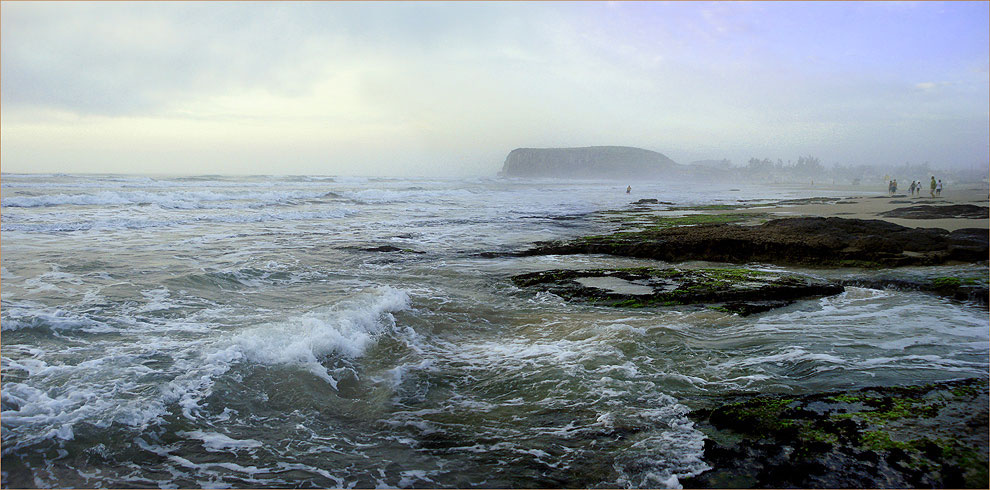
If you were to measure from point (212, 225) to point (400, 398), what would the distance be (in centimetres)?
1872

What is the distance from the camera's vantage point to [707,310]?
774 cm

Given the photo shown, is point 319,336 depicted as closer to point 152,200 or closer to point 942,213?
point 942,213

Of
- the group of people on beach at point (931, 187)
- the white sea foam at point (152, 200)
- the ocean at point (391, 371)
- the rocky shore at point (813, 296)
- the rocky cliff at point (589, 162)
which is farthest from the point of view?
the rocky cliff at point (589, 162)

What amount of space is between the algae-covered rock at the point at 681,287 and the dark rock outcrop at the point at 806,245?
76.5 inches

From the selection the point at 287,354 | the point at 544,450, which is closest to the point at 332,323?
the point at 287,354

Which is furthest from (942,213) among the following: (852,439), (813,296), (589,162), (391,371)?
(589,162)

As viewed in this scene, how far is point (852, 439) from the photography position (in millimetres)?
3697

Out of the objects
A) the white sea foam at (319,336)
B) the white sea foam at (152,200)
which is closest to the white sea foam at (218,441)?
the white sea foam at (319,336)

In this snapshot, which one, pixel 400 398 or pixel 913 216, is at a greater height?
pixel 913 216

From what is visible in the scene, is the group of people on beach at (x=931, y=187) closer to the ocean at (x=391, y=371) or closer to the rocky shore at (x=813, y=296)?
the rocky shore at (x=813, y=296)

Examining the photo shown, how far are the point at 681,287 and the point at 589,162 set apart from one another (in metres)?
178

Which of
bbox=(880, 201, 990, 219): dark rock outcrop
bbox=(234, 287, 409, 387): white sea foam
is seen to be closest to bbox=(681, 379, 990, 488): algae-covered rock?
bbox=(234, 287, 409, 387): white sea foam

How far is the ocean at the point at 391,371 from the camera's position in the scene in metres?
3.80

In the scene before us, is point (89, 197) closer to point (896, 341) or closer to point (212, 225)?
point (212, 225)
